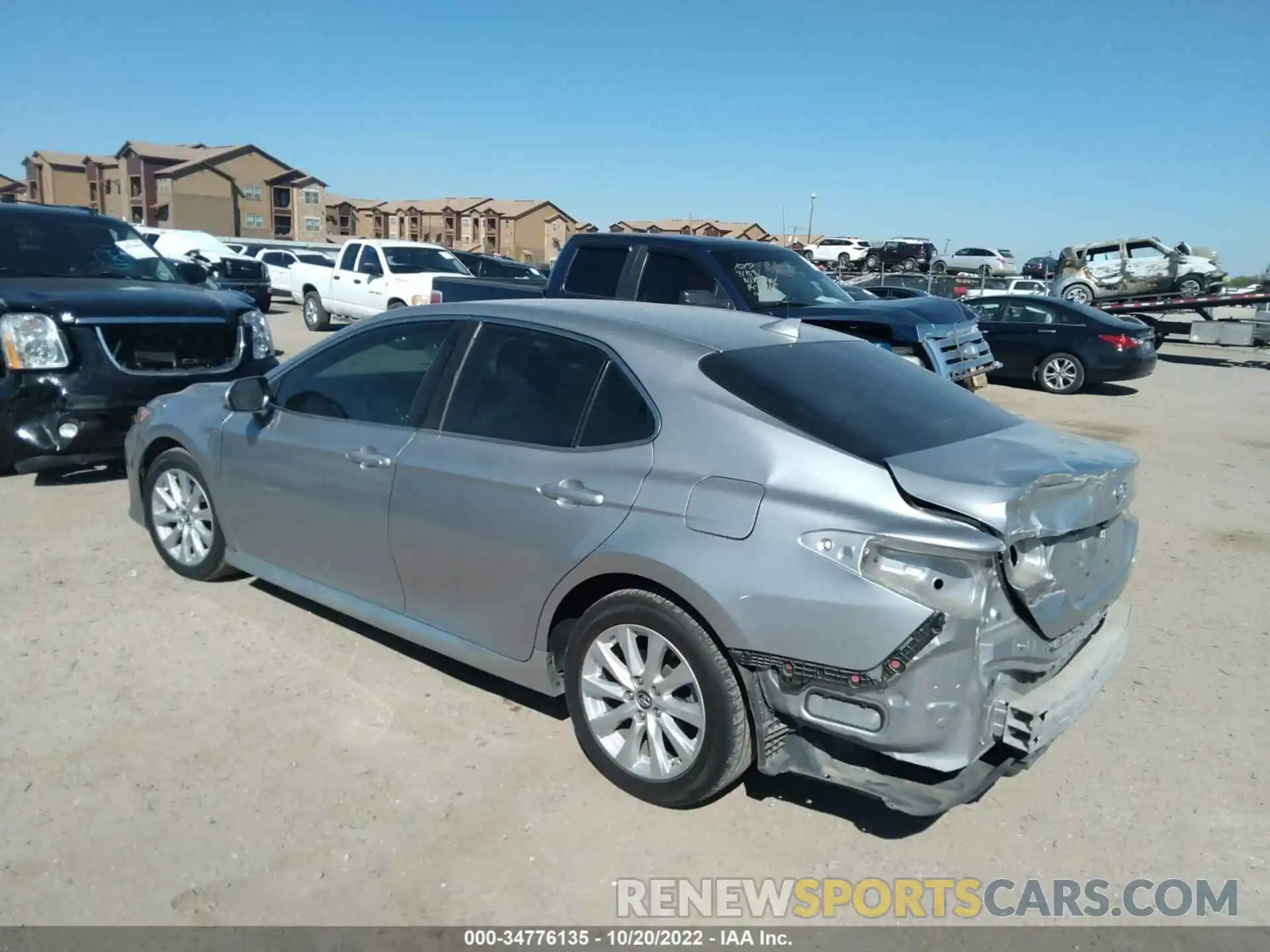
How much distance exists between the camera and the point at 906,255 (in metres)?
44.0

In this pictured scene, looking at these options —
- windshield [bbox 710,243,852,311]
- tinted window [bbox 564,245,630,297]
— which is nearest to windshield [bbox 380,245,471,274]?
tinted window [bbox 564,245,630,297]

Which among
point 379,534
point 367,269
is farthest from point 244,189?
point 379,534

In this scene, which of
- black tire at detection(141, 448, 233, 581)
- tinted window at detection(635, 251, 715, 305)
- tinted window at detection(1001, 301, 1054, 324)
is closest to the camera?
black tire at detection(141, 448, 233, 581)

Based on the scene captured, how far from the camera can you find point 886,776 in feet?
9.78

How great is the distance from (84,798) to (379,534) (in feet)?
4.62

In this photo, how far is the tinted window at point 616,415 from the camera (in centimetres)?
343

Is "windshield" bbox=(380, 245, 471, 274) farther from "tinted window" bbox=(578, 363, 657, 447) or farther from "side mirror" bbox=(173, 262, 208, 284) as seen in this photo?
"tinted window" bbox=(578, 363, 657, 447)

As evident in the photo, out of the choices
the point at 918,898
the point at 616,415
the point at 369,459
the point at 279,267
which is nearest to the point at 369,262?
the point at 279,267

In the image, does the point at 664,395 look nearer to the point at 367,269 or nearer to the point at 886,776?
the point at 886,776

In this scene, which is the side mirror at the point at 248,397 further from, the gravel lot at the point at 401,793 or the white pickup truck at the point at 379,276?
the white pickup truck at the point at 379,276

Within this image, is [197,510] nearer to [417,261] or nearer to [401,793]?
[401,793]

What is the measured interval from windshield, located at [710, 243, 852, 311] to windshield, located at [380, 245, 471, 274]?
9267mm

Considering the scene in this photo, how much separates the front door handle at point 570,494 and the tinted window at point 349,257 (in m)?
16.0

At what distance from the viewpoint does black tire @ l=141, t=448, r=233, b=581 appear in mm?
5051
